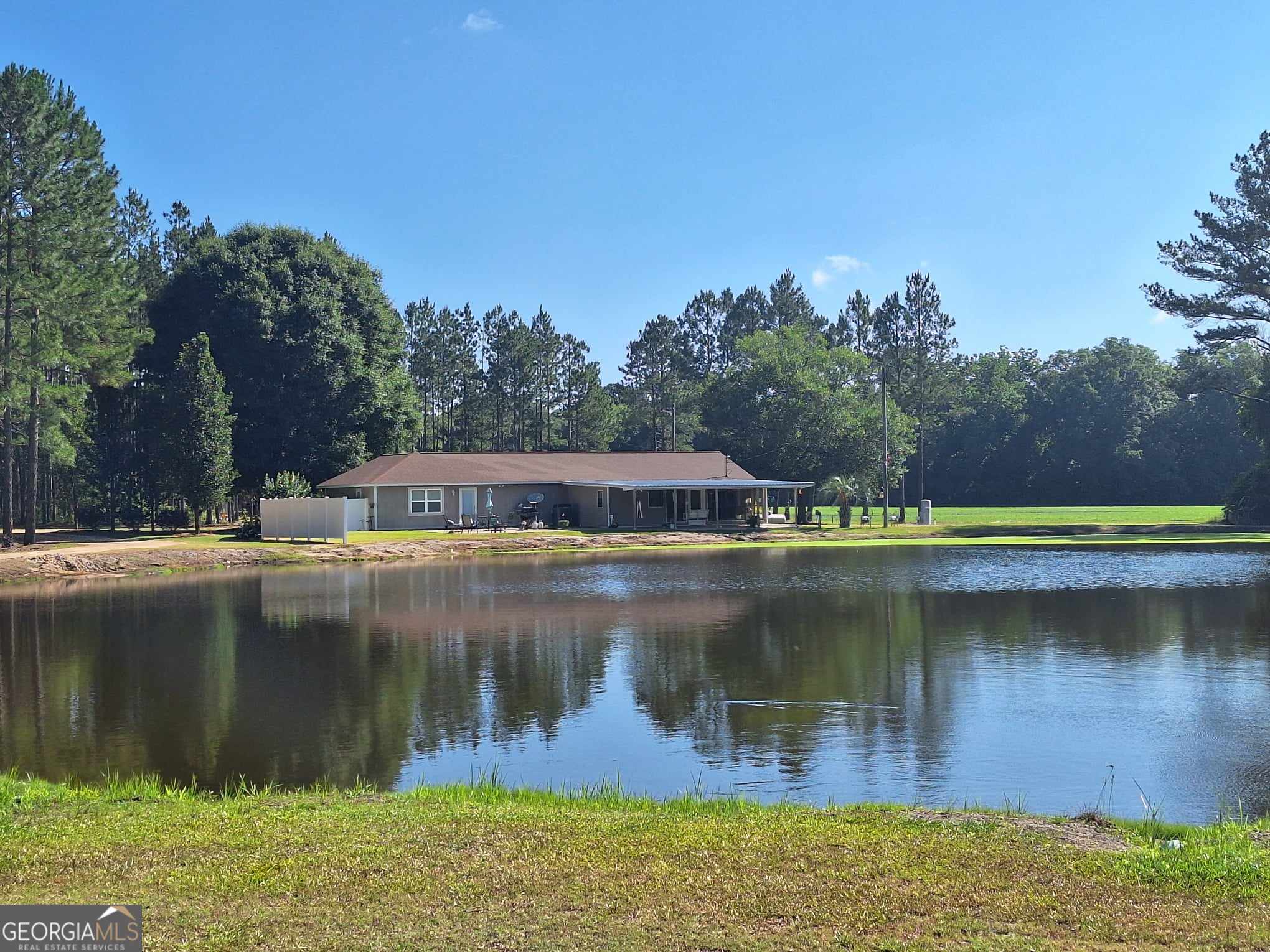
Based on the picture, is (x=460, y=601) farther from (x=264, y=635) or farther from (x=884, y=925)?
(x=884, y=925)

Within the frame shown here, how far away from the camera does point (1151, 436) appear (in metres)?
91.5

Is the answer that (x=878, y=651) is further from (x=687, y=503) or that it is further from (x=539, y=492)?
(x=539, y=492)

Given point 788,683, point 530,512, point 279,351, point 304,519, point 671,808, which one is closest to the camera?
point 671,808

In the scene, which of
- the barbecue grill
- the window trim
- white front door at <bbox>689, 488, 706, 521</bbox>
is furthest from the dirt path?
the window trim

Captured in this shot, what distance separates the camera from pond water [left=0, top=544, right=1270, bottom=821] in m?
10.8

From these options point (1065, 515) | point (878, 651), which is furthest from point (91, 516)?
point (1065, 515)

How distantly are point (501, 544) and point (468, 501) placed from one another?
9875mm

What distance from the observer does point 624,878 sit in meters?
6.43

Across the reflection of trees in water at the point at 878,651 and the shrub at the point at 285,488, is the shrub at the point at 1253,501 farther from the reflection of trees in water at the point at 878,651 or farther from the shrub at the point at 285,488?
the shrub at the point at 285,488

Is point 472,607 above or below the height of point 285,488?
below

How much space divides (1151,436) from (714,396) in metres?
40.1

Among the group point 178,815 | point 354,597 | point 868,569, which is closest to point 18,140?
point 354,597

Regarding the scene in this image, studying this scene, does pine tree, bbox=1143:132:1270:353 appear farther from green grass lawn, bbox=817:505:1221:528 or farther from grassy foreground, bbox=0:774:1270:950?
grassy foreground, bbox=0:774:1270:950

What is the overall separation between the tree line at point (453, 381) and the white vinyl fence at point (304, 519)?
5.69m
